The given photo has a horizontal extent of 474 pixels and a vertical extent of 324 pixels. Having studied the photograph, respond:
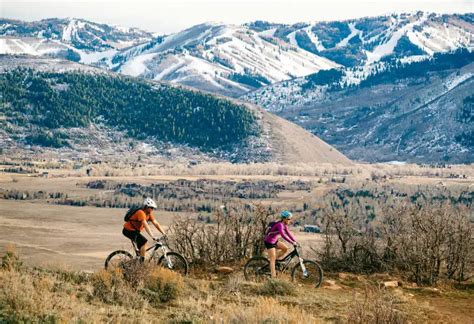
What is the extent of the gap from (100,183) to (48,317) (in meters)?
94.4

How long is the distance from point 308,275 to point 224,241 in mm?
4208

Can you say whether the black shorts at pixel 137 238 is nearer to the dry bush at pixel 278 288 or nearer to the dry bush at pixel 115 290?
the dry bush at pixel 115 290

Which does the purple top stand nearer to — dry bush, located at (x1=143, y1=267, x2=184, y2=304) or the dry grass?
the dry grass

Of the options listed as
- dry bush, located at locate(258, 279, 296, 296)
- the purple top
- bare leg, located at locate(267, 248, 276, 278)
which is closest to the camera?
dry bush, located at locate(258, 279, 296, 296)

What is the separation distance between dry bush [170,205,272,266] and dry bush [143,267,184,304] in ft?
19.4

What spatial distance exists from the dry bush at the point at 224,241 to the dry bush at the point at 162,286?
19.4 feet

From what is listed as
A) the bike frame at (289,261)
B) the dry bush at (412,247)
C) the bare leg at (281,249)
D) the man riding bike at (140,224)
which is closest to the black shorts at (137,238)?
the man riding bike at (140,224)

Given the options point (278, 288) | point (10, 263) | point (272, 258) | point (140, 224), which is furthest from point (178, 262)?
point (10, 263)

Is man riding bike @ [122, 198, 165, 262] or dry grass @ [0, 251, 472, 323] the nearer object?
dry grass @ [0, 251, 472, 323]

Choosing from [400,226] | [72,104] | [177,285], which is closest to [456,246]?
[400,226]

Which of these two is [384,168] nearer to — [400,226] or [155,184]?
[155,184]

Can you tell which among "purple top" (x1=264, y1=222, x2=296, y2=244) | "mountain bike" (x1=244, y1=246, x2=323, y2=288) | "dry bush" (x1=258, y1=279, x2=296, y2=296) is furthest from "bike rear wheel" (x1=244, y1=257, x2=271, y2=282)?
"dry bush" (x1=258, y1=279, x2=296, y2=296)

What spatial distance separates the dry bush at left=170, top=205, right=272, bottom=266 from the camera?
78.2 feet

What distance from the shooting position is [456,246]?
23188 mm
